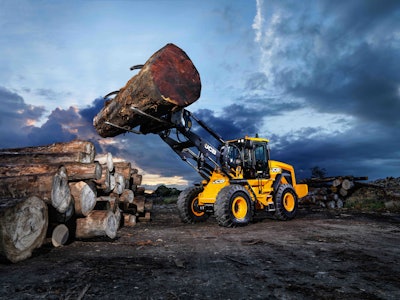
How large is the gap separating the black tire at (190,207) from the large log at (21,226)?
4791mm

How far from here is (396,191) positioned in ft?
44.4

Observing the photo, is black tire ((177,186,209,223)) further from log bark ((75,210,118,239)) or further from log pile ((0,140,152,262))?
log bark ((75,210,118,239))

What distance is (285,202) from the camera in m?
9.74

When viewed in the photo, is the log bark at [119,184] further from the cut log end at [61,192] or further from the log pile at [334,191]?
the log pile at [334,191]

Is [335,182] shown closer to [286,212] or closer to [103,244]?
[286,212]

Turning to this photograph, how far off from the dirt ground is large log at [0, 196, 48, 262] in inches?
7.2

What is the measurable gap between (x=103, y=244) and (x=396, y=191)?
13537 millimetres

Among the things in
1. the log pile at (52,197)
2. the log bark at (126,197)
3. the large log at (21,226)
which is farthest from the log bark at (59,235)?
the log bark at (126,197)

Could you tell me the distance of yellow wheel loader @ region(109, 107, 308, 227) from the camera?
300 inches

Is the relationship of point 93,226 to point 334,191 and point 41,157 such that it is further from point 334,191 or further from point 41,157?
point 334,191

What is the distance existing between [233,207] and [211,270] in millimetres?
4234

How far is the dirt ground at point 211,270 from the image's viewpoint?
293 cm

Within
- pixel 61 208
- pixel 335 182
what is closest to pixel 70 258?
pixel 61 208

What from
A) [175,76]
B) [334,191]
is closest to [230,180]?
[175,76]
